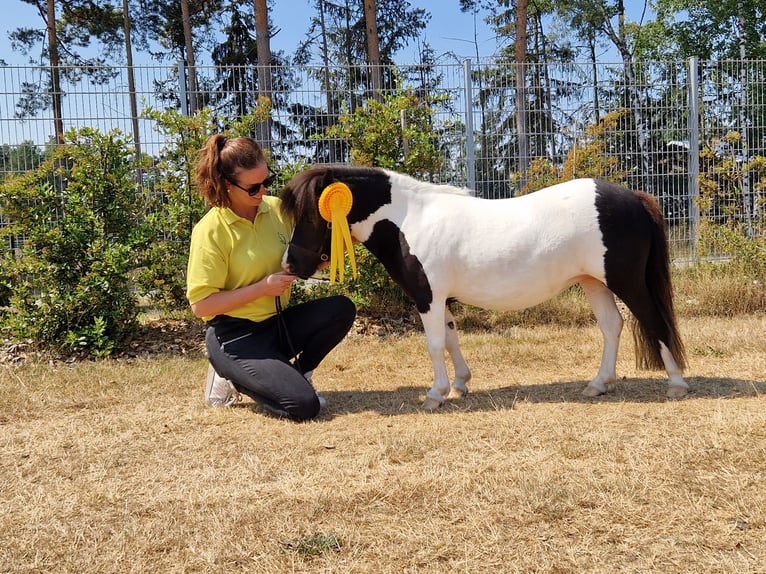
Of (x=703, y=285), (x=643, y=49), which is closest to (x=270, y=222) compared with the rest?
(x=703, y=285)

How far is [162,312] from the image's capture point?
24.6ft

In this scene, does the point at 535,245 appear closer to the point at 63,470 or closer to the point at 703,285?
the point at 63,470

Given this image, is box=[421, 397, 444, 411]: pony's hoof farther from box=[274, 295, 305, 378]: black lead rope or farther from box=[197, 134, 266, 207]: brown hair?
box=[197, 134, 266, 207]: brown hair

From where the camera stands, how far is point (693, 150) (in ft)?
27.1

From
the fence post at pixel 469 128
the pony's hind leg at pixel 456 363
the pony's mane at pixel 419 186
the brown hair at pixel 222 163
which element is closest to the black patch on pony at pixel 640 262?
the pony's mane at pixel 419 186

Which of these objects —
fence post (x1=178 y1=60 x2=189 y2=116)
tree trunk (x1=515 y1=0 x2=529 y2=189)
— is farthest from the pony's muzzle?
tree trunk (x1=515 y1=0 x2=529 y2=189)

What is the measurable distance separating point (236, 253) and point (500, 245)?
5.76ft

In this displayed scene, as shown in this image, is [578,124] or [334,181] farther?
[578,124]

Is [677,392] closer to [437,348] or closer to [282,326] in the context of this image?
[437,348]

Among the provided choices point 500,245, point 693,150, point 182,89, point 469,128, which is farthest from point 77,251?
point 693,150

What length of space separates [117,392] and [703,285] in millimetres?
6265

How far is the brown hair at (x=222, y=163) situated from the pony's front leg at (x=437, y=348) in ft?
5.01

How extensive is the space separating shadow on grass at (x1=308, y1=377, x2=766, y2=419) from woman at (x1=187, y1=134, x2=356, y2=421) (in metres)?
0.42

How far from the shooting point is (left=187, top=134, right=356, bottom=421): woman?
3.98 metres
